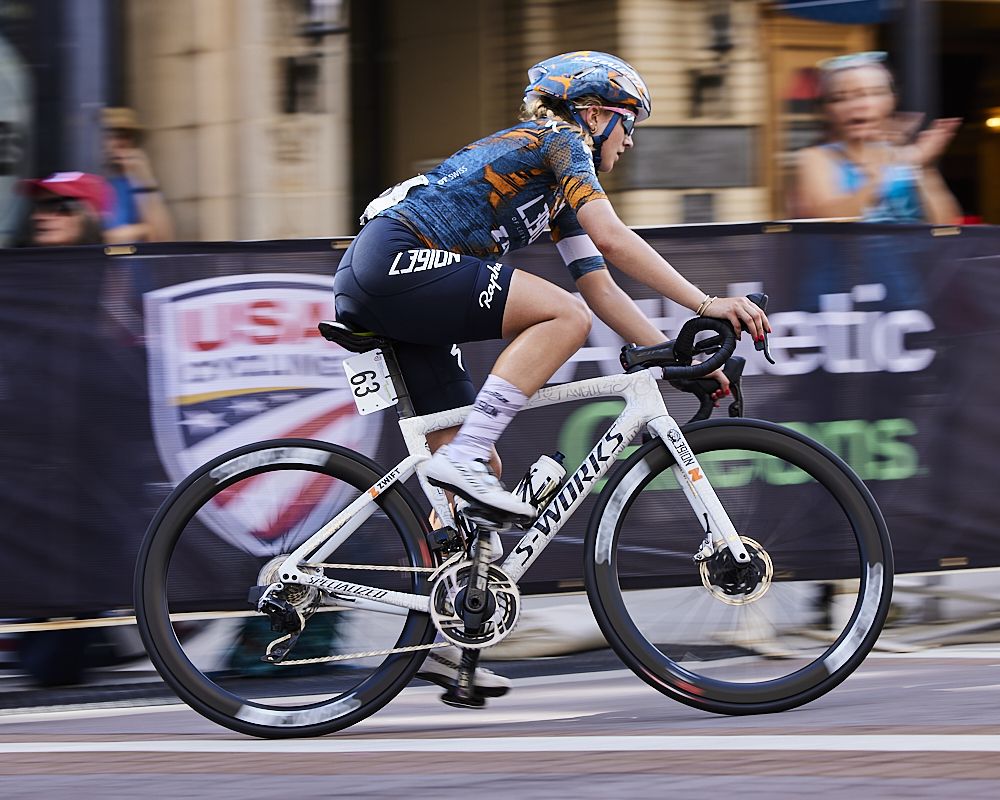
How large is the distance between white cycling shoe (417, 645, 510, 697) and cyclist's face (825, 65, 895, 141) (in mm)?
4100

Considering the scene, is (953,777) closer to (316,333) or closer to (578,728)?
Answer: (578,728)

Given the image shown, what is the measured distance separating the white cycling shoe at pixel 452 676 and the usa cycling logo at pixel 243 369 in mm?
1526

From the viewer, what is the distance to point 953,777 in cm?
381

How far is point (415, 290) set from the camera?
175 inches

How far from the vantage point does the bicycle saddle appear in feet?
15.0

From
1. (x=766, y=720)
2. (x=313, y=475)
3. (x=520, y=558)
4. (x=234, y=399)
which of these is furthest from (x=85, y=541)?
(x=766, y=720)

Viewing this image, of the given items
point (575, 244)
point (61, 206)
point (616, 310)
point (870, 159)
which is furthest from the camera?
point (870, 159)

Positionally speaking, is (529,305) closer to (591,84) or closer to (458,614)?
(591,84)

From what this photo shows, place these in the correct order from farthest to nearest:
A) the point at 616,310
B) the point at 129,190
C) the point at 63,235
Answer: the point at 129,190, the point at 63,235, the point at 616,310

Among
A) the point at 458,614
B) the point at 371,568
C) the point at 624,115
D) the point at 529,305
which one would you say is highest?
the point at 624,115

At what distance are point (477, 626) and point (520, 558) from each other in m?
0.23

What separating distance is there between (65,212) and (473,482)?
3401mm

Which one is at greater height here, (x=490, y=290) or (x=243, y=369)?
(x=490, y=290)

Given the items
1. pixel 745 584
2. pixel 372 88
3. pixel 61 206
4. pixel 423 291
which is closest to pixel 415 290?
pixel 423 291
